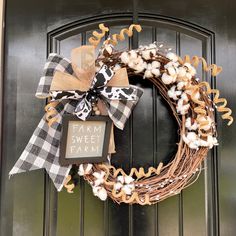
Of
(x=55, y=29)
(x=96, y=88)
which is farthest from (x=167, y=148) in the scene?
(x=55, y=29)

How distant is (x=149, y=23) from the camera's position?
1.02 metres

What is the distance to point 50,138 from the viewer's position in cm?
83

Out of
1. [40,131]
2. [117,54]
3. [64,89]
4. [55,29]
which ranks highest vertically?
[55,29]

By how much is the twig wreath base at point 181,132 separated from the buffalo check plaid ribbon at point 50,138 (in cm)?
6

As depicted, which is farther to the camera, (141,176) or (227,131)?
(227,131)

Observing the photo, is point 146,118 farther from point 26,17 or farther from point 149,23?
point 26,17

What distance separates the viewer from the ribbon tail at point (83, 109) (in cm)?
80

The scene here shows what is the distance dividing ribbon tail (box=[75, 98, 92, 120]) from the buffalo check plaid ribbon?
0.04 meters

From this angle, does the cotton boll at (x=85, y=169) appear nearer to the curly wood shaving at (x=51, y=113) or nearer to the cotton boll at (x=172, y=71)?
the curly wood shaving at (x=51, y=113)

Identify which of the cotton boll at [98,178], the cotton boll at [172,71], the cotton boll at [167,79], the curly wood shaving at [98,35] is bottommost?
the cotton boll at [98,178]

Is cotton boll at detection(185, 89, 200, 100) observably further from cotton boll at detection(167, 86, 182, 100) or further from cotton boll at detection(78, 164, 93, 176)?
cotton boll at detection(78, 164, 93, 176)

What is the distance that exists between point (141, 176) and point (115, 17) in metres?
0.56

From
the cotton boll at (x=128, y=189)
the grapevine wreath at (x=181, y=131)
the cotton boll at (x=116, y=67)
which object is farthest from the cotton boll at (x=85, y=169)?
the cotton boll at (x=116, y=67)

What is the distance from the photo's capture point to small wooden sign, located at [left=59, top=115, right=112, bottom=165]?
2.64 ft
